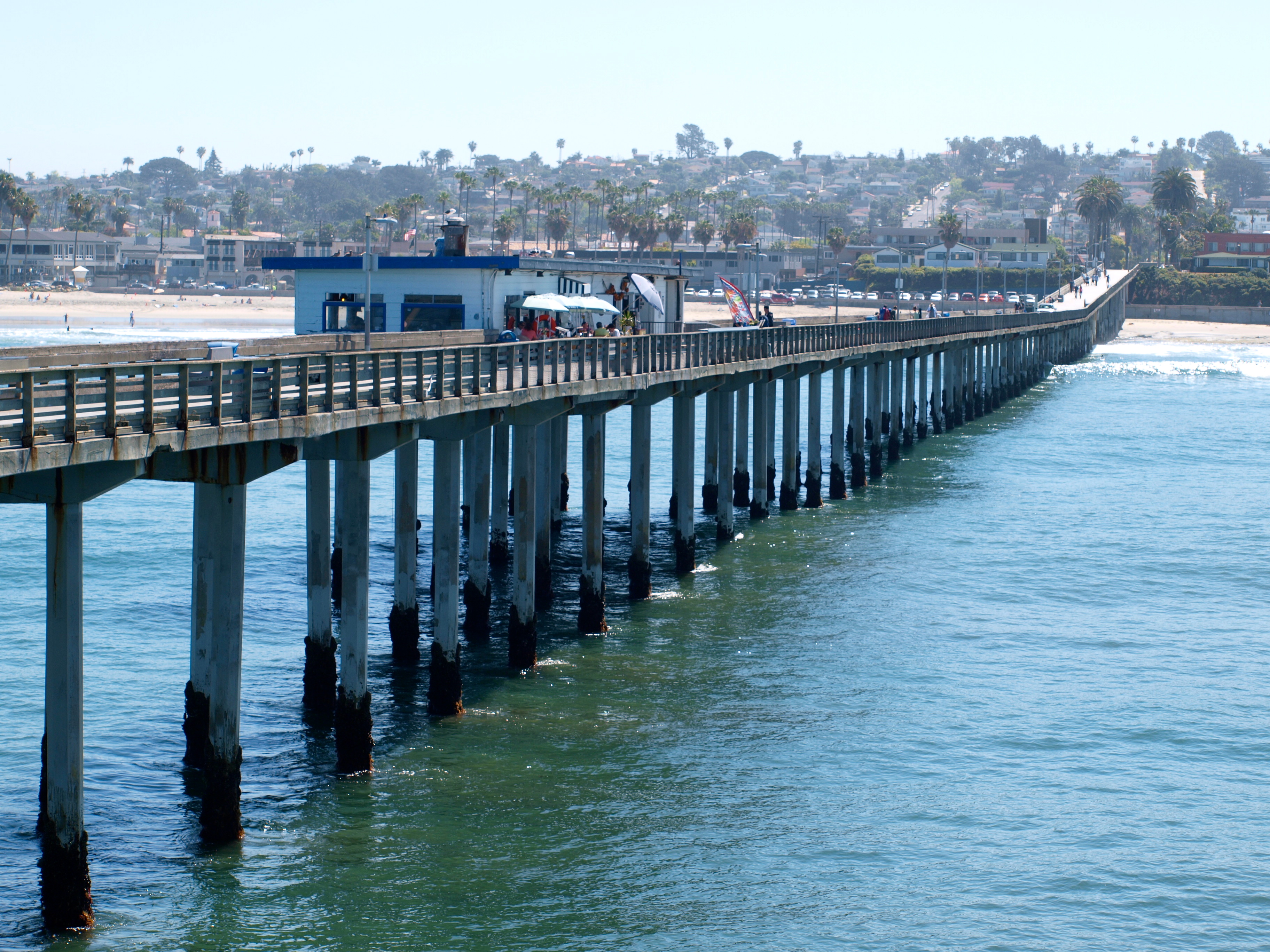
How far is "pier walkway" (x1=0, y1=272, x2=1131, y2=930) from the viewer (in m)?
15.5

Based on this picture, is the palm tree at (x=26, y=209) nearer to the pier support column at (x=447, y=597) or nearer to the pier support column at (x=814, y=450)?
the pier support column at (x=814, y=450)

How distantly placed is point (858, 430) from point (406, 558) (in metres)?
30.1


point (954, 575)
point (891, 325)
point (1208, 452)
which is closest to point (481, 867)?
point (954, 575)

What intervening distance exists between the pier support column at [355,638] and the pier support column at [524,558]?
4924 millimetres

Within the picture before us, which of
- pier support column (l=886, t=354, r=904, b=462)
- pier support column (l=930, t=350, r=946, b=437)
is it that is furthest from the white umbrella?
pier support column (l=930, t=350, r=946, b=437)

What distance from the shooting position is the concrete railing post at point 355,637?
2108 centimetres

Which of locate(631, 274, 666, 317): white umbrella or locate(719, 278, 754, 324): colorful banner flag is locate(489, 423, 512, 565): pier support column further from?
locate(719, 278, 754, 324): colorful banner flag

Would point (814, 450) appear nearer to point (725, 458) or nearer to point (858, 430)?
point (858, 430)

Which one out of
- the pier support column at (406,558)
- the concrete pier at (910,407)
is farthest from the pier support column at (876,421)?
the pier support column at (406,558)

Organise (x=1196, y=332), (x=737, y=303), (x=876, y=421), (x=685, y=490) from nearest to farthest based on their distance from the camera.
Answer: (x=685, y=490) → (x=737, y=303) → (x=876, y=421) → (x=1196, y=332)

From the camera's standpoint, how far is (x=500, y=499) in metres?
37.6

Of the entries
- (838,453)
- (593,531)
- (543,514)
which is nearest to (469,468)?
(543,514)

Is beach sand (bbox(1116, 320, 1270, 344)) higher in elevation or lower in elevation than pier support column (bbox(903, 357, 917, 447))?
higher

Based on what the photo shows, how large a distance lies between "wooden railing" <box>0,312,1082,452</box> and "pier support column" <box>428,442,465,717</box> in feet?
4.72
